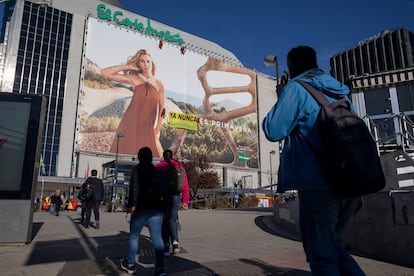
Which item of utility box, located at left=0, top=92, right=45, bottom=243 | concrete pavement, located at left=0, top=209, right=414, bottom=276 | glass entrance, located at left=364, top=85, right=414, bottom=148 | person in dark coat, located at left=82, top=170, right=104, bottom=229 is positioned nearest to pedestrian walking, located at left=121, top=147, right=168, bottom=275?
concrete pavement, located at left=0, top=209, right=414, bottom=276

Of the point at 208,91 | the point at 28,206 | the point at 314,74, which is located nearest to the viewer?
the point at 314,74

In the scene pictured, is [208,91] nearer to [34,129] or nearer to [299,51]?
[34,129]

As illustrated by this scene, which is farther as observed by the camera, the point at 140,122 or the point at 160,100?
the point at 160,100

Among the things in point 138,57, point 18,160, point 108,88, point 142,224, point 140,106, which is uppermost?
point 138,57

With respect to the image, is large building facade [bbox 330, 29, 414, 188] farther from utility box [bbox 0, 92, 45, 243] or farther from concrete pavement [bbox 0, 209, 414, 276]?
utility box [bbox 0, 92, 45, 243]

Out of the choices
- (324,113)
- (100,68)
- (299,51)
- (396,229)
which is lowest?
(396,229)

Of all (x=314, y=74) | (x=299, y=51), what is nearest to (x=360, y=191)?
(x=314, y=74)

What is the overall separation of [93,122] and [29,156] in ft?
138

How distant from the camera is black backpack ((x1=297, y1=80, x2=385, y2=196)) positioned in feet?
5.94

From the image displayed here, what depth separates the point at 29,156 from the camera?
6.35m

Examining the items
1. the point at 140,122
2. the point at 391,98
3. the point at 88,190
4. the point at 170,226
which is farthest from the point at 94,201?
the point at 140,122

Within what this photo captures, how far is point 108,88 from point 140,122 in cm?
675

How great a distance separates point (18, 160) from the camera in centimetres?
630

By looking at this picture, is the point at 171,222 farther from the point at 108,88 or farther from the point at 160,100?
the point at 160,100
